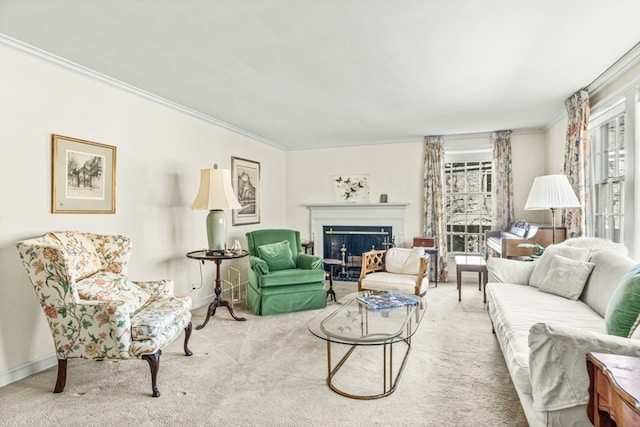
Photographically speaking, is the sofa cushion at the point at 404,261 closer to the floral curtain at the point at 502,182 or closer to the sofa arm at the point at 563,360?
the floral curtain at the point at 502,182

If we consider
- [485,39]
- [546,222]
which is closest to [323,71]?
[485,39]

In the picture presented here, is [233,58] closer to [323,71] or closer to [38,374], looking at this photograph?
[323,71]

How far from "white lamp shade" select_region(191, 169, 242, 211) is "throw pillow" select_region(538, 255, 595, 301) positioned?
3230mm

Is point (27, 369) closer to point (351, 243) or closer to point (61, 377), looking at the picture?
point (61, 377)

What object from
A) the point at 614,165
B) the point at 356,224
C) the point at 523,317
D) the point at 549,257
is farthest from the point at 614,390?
the point at 356,224

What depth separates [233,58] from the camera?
2949 mm

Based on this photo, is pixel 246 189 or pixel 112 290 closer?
pixel 112 290

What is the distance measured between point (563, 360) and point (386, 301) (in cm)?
168

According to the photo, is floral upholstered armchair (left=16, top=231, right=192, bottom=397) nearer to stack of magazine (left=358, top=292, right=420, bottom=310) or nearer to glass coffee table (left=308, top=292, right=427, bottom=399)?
glass coffee table (left=308, top=292, right=427, bottom=399)

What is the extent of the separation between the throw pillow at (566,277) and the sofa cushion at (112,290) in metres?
3.41

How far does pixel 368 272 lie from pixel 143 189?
2.79 meters

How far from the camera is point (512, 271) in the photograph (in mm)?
3670

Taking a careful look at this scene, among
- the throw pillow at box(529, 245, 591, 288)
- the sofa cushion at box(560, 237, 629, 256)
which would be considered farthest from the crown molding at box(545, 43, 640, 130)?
the throw pillow at box(529, 245, 591, 288)

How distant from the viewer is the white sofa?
1563 mm
